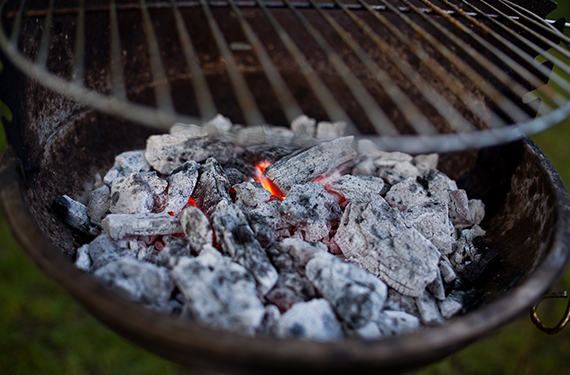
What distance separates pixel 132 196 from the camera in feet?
3.44

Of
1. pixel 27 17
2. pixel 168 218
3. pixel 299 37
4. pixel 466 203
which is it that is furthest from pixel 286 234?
pixel 299 37

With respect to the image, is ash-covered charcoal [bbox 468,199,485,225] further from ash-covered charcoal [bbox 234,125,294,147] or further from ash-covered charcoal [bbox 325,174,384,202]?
ash-covered charcoal [bbox 234,125,294,147]

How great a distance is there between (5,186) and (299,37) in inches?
51.4

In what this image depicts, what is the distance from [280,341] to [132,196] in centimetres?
68

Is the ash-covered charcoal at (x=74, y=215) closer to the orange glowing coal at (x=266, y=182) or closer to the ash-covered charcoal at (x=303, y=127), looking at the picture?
the orange glowing coal at (x=266, y=182)

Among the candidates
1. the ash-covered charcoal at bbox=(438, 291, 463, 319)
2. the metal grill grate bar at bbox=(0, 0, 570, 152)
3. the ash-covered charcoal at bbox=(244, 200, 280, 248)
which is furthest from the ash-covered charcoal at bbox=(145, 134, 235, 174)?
the ash-covered charcoal at bbox=(438, 291, 463, 319)

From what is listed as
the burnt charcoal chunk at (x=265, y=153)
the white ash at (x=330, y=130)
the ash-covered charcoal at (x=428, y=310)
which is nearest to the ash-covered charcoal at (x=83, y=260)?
the burnt charcoal chunk at (x=265, y=153)

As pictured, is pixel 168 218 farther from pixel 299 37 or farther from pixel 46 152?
pixel 299 37

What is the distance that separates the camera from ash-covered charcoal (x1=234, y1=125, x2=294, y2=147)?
142 cm

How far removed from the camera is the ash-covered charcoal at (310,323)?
2.36 feet

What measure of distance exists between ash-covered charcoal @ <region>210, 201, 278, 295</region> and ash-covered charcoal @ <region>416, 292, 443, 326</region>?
36cm

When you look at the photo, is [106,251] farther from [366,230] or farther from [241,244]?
[366,230]

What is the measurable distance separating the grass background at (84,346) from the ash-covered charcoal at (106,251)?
2.58ft

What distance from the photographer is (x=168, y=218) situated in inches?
38.2
